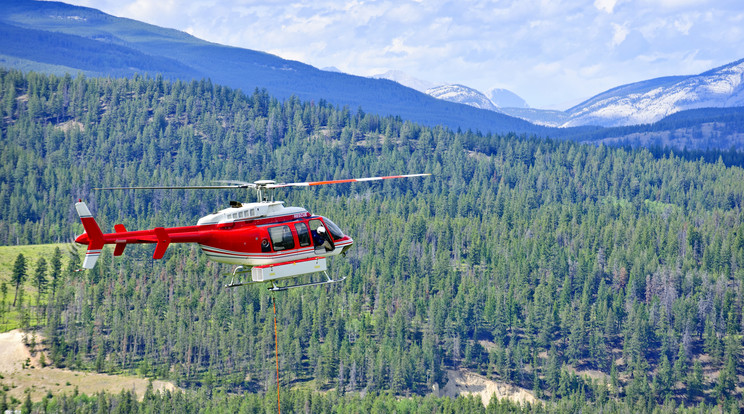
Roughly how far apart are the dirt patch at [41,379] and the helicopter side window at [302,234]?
117 meters

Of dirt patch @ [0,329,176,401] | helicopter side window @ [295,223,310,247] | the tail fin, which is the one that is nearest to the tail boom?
the tail fin

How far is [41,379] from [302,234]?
130 metres

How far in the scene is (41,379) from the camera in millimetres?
171500

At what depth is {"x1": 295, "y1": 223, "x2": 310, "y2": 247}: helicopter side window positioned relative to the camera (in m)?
60.9

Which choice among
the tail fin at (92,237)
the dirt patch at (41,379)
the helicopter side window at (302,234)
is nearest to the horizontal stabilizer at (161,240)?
the tail fin at (92,237)

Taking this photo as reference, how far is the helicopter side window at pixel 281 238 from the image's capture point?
60.0 meters

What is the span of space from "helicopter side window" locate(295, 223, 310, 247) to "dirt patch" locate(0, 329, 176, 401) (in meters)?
117

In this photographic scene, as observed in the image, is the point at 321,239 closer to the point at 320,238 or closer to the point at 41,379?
the point at 320,238

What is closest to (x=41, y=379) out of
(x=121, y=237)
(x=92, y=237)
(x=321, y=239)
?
(x=121, y=237)

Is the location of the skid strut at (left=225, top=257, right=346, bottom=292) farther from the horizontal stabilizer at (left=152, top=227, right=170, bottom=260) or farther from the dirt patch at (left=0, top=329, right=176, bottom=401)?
the dirt patch at (left=0, top=329, right=176, bottom=401)

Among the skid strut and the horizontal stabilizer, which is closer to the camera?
the horizontal stabilizer

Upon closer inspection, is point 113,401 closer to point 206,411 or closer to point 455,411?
point 206,411

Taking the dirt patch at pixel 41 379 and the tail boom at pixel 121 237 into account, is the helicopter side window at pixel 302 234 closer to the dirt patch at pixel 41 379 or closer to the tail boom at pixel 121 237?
the tail boom at pixel 121 237

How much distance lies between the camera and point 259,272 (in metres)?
60.0
